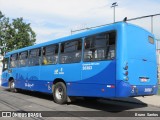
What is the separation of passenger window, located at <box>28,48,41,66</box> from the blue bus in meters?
0.78

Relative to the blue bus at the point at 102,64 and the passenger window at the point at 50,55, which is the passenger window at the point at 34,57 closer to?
the passenger window at the point at 50,55

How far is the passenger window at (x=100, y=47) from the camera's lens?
10.1 m

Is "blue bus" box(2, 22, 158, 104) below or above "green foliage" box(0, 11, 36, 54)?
below

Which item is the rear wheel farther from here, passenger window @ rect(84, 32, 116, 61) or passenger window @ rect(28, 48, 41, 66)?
passenger window @ rect(84, 32, 116, 61)

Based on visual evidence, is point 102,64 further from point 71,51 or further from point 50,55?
point 50,55

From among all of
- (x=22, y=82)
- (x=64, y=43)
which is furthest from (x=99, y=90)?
(x=22, y=82)

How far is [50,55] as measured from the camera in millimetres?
14016

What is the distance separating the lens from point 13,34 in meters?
35.9

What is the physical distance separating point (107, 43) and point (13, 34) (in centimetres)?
2742

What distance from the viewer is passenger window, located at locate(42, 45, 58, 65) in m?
13.5

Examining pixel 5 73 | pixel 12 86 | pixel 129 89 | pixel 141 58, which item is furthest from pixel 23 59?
pixel 129 89

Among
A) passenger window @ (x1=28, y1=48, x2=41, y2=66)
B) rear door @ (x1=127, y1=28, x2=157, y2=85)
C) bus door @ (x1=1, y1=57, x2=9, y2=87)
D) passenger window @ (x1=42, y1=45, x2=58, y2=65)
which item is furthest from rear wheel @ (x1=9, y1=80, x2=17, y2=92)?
rear door @ (x1=127, y1=28, x2=157, y2=85)

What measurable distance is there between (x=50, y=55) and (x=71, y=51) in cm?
206

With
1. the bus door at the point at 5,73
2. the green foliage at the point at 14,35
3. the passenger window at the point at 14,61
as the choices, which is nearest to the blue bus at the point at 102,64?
the passenger window at the point at 14,61
